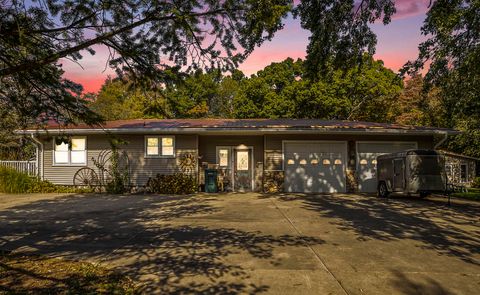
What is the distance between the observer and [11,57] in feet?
15.7

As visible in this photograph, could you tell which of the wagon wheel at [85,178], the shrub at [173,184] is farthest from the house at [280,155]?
the shrub at [173,184]

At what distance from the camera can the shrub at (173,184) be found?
49.8ft

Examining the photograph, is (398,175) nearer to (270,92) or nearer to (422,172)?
(422,172)

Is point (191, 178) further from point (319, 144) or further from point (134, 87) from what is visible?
point (134, 87)

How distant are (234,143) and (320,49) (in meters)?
8.12

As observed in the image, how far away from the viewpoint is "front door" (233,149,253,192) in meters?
16.8

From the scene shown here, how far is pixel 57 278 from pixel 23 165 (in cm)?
1503

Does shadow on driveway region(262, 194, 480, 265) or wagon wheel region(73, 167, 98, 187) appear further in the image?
wagon wheel region(73, 167, 98, 187)

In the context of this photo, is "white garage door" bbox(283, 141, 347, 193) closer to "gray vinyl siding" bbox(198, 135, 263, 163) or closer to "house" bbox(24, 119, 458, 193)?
"house" bbox(24, 119, 458, 193)

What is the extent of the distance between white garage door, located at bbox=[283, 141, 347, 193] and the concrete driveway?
4664 mm

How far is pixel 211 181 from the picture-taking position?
52.3 ft

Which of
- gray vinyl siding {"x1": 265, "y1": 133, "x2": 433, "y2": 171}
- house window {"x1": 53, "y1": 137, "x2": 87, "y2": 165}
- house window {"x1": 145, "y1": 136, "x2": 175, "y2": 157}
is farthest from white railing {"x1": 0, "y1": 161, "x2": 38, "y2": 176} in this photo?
gray vinyl siding {"x1": 265, "y1": 133, "x2": 433, "y2": 171}

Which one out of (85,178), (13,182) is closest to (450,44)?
(85,178)

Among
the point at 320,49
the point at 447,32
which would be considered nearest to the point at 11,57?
the point at 320,49
